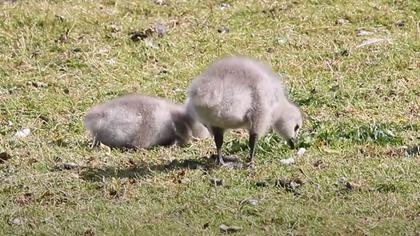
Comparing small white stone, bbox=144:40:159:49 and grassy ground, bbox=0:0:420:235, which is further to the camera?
small white stone, bbox=144:40:159:49

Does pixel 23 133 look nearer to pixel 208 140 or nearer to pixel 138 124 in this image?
pixel 138 124

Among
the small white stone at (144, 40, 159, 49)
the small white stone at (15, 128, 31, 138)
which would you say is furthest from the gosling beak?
the small white stone at (144, 40, 159, 49)

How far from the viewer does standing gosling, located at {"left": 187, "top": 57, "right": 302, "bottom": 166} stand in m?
7.68

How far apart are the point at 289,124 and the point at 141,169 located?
4.42 ft

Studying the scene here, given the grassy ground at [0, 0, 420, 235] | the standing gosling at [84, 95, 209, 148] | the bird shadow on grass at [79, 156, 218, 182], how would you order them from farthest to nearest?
the standing gosling at [84, 95, 209, 148], the bird shadow on grass at [79, 156, 218, 182], the grassy ground at [0, 0, 420, 235]

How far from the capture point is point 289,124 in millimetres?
8633

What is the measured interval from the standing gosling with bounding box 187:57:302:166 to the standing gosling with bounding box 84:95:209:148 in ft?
3.15

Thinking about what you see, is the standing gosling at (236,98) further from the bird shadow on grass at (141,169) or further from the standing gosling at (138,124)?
the standing gosling at (138,124)

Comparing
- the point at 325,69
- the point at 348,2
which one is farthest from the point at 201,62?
the point at 348,2

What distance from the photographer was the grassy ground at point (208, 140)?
7008 mm

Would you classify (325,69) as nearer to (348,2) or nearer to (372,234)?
(348,2)

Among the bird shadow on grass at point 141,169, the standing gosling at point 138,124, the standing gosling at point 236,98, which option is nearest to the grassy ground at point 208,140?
the bird shadow on grass at point 141,169

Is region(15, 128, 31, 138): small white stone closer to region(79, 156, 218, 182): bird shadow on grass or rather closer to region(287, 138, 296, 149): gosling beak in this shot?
region(79, 156, 218, 182): bird shadow on grass

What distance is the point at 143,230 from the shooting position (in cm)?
672
